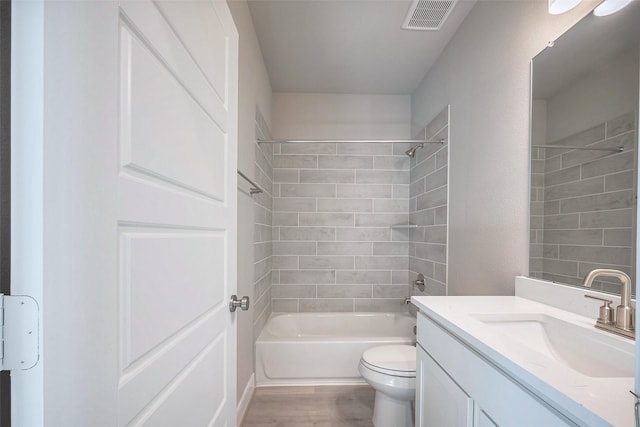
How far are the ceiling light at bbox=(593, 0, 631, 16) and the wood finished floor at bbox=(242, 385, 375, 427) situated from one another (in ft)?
7.55

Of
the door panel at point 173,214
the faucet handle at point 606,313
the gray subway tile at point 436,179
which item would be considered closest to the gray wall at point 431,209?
the gray subway tile at point 436,179

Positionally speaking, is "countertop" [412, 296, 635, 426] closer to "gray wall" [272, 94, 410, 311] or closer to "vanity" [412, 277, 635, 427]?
"vanity" [412, 277, 635, 427]

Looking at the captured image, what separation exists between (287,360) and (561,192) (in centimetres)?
204

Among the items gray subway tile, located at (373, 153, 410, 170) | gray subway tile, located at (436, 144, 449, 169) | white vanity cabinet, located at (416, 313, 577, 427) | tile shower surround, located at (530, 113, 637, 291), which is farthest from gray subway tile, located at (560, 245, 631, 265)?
gray subway tile, located at (373, 153, 410, 170)

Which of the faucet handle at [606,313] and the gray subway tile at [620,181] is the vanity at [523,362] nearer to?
the faucet handle at [606,313]

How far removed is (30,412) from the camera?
37 cm

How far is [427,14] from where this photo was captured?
1775 millimetres

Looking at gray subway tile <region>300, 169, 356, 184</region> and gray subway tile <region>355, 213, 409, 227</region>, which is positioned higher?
gray subway tile <region>300, 169, 356, 184</region>

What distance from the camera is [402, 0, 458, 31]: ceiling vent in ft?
5.44

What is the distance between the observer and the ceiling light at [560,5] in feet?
3.54

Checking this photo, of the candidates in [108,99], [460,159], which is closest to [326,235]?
[460,159]

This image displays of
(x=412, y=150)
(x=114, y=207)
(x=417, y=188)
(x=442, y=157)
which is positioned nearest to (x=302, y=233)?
(x=417, y=188)

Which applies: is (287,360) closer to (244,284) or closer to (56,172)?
(244,284)

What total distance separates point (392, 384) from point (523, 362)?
3.77 feet
